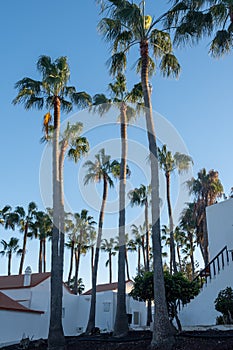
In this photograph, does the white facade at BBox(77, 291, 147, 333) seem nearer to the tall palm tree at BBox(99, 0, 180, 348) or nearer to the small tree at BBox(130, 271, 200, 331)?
the small tree at BBox(130, 271, 200, 331)

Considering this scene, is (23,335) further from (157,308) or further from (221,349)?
(221,349)

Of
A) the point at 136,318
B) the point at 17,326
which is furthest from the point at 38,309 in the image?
the point at 136,318

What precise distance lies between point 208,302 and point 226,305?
276 cm

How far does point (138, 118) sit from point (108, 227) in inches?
350

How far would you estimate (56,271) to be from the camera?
57.3 feet

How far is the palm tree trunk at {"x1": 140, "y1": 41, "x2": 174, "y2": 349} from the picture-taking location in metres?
12.1

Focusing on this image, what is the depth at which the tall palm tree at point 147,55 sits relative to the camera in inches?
510

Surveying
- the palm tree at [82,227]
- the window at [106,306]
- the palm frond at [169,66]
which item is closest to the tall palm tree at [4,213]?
the palm tree at [82,227]

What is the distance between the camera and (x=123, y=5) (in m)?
15.6

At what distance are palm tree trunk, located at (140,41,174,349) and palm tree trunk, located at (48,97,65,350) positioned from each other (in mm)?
5521

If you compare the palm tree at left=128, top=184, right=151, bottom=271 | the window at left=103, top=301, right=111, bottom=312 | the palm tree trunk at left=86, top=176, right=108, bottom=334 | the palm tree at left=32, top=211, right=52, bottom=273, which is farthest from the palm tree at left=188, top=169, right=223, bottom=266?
the palm tree at left=32, top=211, right=52, bottom=273

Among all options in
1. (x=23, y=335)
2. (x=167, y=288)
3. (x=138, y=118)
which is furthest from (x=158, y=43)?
(x=23, y=335)

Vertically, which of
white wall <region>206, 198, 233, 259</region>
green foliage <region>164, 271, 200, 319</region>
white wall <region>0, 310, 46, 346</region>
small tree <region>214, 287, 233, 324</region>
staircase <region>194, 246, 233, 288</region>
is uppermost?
white wall <region>206, 198, 233, 259</region>

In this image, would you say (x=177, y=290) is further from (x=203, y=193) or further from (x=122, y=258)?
(x=203, y=193)
